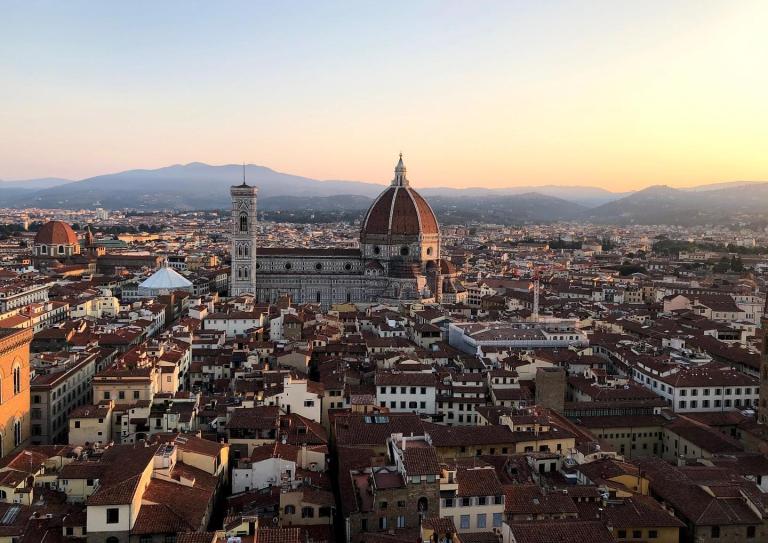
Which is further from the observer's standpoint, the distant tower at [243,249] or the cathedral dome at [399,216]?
the cathedral dome at [399,216]

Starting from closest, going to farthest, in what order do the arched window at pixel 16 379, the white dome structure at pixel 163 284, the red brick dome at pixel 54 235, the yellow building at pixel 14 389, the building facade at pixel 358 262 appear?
the yellow building at pixel 14 389, the arched window at pixel 16 379, the white dome structure at pixel 163 284, the building facade at pixel 358 262, the red brick dome at pixel 54 235

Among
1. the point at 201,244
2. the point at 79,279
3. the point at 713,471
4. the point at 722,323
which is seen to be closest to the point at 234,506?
the point at 713,471

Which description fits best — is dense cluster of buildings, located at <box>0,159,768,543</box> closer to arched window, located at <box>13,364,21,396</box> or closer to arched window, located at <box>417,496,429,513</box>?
arched window, located at <box>417,496,429,513</box>

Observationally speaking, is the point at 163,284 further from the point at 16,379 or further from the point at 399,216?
the point at 16,379

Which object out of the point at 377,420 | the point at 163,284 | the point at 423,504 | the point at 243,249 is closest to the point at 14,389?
the point at 377,420

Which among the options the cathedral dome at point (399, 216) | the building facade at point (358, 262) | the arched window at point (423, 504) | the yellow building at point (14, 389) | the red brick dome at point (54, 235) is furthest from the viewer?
the red brick dome at point (54, 235)

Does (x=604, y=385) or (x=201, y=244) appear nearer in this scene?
(x=604, y=385)

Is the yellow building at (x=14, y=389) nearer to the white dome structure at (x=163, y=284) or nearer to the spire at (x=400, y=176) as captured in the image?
the white dome structure at (x=163, y=284)

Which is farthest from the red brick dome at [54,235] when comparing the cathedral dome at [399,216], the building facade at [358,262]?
the cathedral dome at [399,216]

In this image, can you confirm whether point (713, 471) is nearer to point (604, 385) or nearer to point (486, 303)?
point (604, 385)
